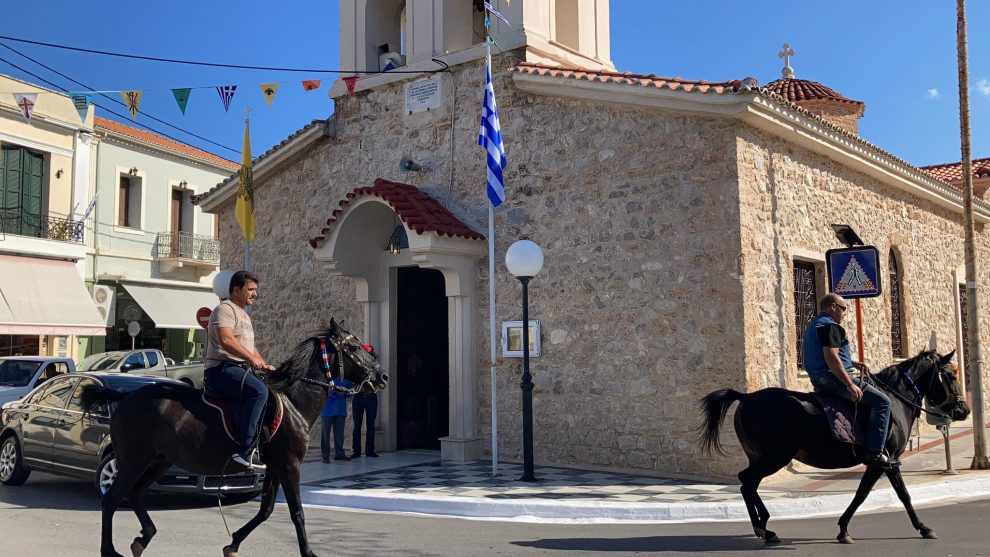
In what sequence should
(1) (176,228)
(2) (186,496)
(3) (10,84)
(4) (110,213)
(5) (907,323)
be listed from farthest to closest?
(1) (176,228) < (4) (110,213) < (3) (10,84) < (5) (907,323) < (2) (186,496)

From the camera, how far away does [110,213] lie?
2755cm

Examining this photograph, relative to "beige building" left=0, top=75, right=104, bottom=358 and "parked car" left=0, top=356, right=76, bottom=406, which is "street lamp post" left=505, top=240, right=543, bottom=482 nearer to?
"parked car" left=0, top=356, right=76, bottom=406

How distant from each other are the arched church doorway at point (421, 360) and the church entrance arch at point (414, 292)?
17mm

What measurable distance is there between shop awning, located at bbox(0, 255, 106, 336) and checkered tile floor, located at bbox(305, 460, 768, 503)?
1518 centimetres

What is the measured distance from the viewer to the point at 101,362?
2094 cm

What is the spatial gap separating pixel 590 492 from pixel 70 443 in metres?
6.16

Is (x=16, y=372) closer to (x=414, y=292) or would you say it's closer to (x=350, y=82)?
(x=414, y=292)

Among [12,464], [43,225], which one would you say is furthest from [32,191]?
[12,464]

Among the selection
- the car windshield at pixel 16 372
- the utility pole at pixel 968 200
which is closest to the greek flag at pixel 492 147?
the utility pole at pixel 968 200

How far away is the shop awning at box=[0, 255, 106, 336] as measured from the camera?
22172mm

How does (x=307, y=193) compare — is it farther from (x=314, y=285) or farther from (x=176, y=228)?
(x=176, y=228)

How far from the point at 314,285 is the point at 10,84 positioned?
14.5 metres

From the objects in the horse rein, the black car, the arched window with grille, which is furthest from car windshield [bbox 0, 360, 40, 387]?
the arched window with grille

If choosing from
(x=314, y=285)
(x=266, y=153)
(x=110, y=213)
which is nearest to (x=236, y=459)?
(x=314, y=285)
